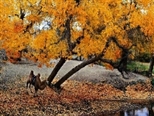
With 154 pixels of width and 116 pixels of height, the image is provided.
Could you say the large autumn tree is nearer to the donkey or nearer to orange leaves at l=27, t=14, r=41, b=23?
orange leaves at l=27, t=14, r=41, b=23

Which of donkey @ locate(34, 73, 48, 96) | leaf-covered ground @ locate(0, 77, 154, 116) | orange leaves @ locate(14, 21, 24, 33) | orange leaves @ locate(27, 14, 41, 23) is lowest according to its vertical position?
leaf-covered ground @ locate(0, 77, 154, 116)

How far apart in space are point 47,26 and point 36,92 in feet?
13.4

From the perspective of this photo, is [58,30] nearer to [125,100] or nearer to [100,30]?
[100,30]

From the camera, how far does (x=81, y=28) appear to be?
22.3m

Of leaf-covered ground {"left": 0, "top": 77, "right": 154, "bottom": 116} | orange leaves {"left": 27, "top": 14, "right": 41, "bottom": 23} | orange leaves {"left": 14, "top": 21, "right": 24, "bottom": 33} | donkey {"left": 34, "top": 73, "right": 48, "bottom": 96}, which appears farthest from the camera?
orange leaves {"left": 14, "top": 21, "right": 24, "bottom": 33}

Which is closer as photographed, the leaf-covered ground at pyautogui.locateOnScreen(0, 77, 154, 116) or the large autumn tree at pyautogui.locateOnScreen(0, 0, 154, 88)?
the leaf-covered ground at pyautogui.locateOnScreen(0, 77, 154, 116)

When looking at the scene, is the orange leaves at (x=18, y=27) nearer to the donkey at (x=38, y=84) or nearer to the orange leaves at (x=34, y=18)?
the orange leaves at (x=34, y=18)

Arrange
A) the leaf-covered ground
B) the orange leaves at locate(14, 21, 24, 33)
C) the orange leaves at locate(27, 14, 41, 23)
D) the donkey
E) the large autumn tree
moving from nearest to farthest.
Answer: the leaf-covered ground, the large autumn tree, the donkey, the orange leaves at locate(27, 14, 41, 23), the orange leaves at locate(14, 21, 24, 33)

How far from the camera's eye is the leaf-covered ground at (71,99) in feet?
62.4

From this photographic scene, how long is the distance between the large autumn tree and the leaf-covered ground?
8.30ft

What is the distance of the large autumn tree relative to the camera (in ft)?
69.1

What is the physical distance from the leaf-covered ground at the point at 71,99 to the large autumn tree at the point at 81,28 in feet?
8.30

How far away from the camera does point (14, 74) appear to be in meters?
28.5

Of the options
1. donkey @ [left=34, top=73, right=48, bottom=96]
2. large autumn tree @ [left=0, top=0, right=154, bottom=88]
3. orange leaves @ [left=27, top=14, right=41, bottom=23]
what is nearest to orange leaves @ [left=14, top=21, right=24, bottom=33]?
large autumn tree @ [left=0, top=0, right=154, bottom=88]
